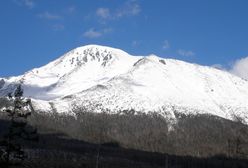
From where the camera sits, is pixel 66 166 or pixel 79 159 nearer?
pixel 66 166

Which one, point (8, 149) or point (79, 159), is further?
point (79, 159)

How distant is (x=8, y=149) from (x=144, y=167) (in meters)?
141

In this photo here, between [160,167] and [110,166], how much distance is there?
3180 cm

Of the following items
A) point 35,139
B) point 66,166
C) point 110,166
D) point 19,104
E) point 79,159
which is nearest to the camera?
point 35,139

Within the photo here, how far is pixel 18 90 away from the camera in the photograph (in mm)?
52719

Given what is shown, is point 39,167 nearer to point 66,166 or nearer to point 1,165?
point 66,166

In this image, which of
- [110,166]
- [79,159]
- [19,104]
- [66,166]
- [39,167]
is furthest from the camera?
[79,159]

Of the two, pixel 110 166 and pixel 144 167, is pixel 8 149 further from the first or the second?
pixel 144 167

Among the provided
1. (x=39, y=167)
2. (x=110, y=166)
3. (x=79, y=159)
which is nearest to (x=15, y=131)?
(x=39, y=167)

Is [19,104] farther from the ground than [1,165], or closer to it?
farther from the ground

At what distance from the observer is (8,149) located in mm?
52000

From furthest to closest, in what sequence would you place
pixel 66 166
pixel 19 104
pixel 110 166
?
pixel 110 166 < pixel 66 166 < pixel 19 104

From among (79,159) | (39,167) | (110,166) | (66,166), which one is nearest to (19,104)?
(39,167)

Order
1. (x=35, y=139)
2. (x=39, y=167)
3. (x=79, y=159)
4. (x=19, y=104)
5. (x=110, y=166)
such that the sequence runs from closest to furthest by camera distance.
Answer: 1. (x=35, y=139)
2. (x=19, y=104)
3. (x=39, y=167)
4. (x=110, y=166)
5. (x=79, y=159)
